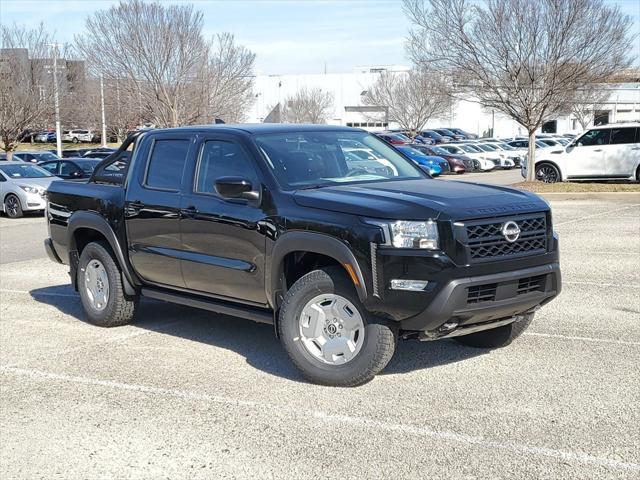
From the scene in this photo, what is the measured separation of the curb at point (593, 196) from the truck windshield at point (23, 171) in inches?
519

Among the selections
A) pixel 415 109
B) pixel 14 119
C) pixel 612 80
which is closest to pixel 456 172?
pixel 612 80

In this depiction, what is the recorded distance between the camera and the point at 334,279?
594 centimetres

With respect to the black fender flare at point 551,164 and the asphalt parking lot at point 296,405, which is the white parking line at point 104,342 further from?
the black fender flare at point 551,164

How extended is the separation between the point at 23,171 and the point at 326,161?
60.2 feet

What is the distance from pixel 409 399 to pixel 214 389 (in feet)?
4.47

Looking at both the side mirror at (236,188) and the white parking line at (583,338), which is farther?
the white parking line at (583,338)

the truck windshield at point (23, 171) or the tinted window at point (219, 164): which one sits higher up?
the tinted window at point (219, 164)

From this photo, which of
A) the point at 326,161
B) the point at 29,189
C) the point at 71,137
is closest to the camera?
the point at 326,161

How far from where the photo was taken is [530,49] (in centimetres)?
2391

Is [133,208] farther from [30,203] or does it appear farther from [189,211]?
[30,203]

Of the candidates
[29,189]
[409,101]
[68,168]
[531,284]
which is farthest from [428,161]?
[531,284]

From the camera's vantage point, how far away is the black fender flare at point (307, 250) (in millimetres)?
5711

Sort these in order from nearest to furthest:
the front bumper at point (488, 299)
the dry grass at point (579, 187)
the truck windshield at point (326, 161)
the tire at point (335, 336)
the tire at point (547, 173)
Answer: the front bumper at point (488, 299), the tire at point (335, 336), the truck windshield at point (326, 161), the dry grass at point (579, 187), the tire at point (547, 173)

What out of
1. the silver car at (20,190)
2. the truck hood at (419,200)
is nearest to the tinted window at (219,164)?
the truck hood at (419,200)
